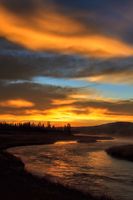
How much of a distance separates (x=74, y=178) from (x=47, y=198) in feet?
51.4

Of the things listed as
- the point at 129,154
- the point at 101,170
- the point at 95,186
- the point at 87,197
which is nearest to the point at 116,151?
the point at 129,154

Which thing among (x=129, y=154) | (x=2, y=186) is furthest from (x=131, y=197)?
(x=129, y=154)

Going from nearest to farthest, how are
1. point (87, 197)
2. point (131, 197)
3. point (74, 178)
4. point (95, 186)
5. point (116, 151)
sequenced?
1. point (87, 197)
2. point (131, 197)
3. point (95, 186)
4. point (74, 178)
5. point (116, 151)

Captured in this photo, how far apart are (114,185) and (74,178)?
497 cm

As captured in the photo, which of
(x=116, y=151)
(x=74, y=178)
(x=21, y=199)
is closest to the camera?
(x=21, y=199)

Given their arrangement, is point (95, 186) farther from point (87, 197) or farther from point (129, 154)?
point (129, 154)

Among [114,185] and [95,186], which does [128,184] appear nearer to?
[114,185]

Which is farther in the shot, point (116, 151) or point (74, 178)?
point (116, 151)

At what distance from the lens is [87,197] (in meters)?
23.0

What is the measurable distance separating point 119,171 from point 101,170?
2068mm

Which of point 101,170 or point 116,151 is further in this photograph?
point 116,151

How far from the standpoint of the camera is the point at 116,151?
69062mm

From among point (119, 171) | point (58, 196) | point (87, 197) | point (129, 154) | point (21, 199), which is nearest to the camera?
point (21, 199)

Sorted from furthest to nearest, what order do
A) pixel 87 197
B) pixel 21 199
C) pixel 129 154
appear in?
pixel 129 154 → pixel 87 197 → pixel 21 199
